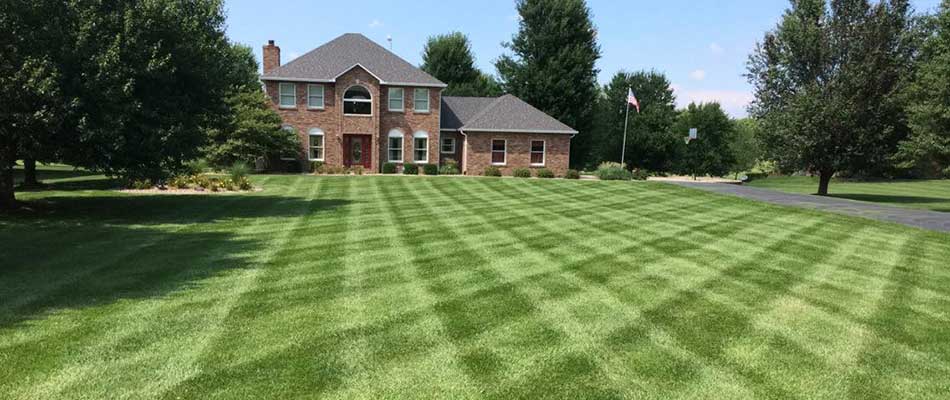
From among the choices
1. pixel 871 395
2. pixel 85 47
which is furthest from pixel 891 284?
pixel 85 47

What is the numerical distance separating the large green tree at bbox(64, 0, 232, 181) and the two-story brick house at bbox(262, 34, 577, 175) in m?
20.1

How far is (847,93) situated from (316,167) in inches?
1172

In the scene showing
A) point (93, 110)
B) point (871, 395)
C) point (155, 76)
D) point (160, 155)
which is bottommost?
point (871, 395)

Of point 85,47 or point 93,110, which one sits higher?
point 85,47

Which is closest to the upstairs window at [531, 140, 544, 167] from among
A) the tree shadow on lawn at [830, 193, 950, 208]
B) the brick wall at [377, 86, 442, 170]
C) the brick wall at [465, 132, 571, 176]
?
the brick wall at [465, 132, 571, 176]

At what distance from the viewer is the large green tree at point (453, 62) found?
2448 inches

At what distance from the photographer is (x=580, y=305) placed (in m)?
7.25

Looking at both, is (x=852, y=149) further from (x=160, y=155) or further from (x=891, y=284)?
(x=160, y=155)

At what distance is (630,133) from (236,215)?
3773 cm

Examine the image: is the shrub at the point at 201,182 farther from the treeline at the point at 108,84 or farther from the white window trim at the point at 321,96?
the white window trim at the point at 321,96

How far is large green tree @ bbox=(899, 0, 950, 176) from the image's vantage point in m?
19.3

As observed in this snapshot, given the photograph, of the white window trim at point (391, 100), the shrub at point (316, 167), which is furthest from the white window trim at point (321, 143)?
the white window trim at point (391, 100)

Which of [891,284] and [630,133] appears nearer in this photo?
[891,284]

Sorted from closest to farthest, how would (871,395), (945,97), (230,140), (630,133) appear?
1. (871,395)
2. (945,97)
3. (230,140)
4. (630,133)
